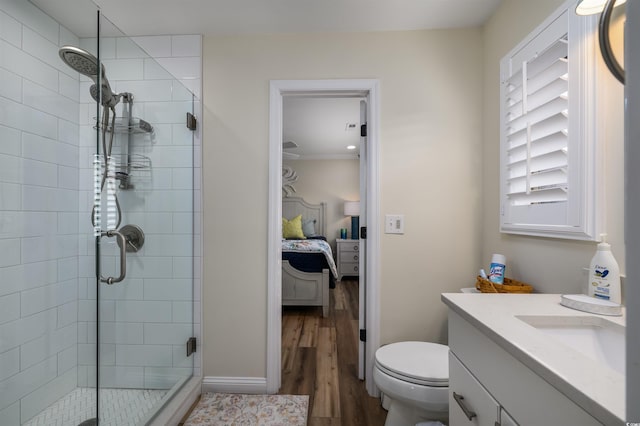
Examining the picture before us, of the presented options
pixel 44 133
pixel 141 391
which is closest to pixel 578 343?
pixel 141 391

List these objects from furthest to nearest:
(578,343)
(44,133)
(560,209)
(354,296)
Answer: (354,296) < (44,133) < (560,209) < (578,343)

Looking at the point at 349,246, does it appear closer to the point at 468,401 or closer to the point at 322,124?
the point at 322,124

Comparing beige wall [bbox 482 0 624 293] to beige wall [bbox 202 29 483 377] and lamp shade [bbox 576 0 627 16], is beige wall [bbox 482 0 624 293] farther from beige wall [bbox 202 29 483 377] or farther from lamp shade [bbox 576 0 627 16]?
lamp shade [bbox 576 0 627 16]

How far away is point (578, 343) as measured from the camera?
793 millimetres

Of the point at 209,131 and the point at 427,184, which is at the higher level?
the point at 209,131

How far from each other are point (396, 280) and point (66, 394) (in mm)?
1833

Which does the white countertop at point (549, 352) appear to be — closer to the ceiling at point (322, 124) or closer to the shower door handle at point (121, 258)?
the shower door handle at point (121, 258)

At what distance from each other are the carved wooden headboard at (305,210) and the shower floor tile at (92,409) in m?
4.12

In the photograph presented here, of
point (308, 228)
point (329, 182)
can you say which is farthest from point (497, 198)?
point (329, 182)

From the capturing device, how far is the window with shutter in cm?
99

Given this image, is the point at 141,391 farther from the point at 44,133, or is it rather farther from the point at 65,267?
the point at 44,133

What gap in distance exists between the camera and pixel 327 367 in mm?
2047

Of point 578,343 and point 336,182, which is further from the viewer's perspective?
point 336,182

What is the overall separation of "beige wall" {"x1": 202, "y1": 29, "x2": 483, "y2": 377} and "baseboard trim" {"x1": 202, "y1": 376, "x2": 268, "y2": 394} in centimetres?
4
